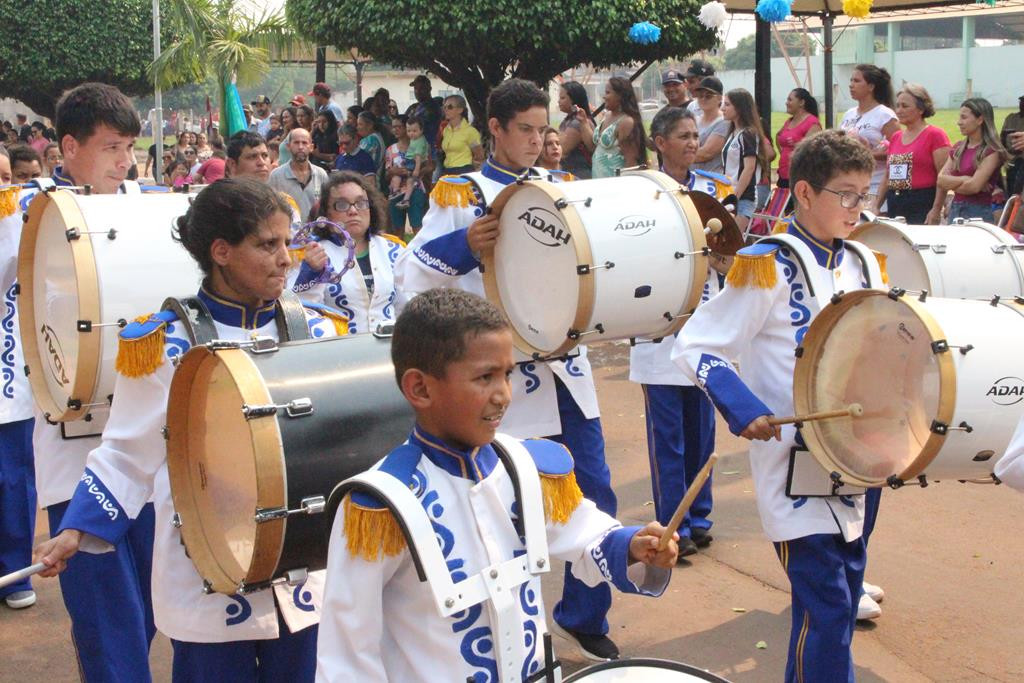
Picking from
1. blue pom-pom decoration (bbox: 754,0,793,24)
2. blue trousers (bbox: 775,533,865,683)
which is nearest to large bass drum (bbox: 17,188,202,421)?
blue trousers (bbox: 775,533,865,683)

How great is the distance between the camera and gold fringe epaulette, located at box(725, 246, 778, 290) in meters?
3.79

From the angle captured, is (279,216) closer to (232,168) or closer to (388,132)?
(232,168)

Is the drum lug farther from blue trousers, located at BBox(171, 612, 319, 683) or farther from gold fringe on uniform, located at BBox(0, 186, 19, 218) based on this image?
gold fringe on uniform, located at BBox(0, 186, 19, 218)

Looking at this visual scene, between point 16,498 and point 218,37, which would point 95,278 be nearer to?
point 16,498

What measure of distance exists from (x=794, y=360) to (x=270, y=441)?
1.81 metres

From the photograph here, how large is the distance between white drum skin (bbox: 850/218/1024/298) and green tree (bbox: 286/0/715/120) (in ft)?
32.7

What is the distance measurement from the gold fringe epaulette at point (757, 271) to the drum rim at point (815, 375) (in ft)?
0.62

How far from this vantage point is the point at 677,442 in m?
5.53

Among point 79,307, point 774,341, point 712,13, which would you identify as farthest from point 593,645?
point 712,13

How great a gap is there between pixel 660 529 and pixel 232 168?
4.03 m

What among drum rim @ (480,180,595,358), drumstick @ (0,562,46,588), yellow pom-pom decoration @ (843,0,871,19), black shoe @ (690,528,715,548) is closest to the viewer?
drumstick @ (0,562,46,588)

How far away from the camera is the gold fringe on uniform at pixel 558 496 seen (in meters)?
2.53

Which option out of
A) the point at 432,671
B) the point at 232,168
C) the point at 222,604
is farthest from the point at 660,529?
the point at 232,168

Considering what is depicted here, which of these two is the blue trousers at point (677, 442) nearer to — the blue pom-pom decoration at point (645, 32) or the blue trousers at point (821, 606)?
the blue trousers at point (821, 606)
